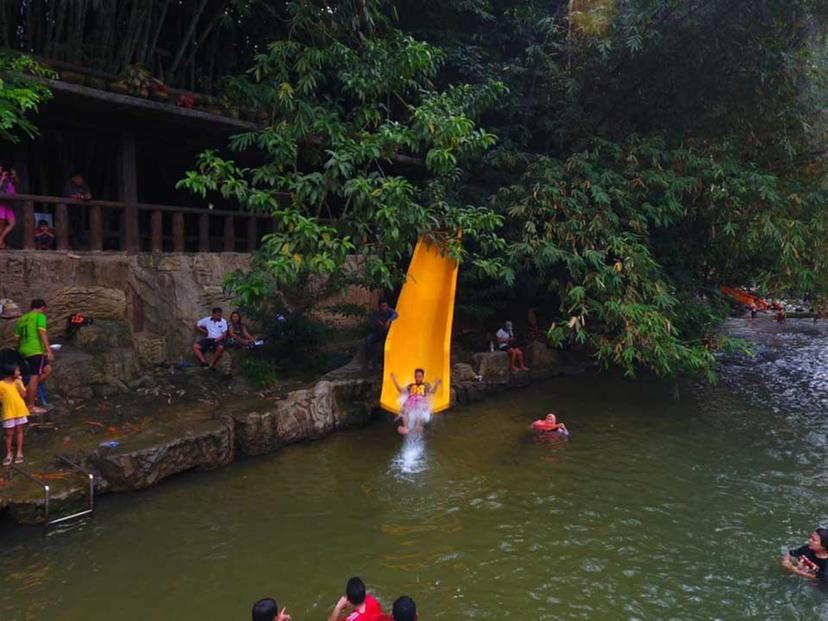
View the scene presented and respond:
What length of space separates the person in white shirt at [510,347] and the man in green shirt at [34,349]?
8.17 meters

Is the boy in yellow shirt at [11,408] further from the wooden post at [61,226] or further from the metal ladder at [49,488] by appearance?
the wooden post at [61,226]

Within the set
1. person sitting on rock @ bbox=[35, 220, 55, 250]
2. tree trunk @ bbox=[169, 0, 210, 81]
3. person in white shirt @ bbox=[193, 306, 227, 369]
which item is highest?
tree trunk @ bbox=[169, 0, 210, 81]

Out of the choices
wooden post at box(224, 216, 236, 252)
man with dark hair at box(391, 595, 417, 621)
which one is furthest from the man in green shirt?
man with dark hair at box(391, 595, 417, 621)

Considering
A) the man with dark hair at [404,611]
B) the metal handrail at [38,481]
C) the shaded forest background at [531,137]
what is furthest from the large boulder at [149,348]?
the man with dark hair at [404,611]

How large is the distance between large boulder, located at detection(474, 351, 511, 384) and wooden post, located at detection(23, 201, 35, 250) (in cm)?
764

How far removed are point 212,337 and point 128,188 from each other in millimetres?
2681

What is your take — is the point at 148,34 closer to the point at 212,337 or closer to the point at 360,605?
the point at 212,337

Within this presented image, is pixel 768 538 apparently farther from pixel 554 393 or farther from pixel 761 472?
pixel 554 393

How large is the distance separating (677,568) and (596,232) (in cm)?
536

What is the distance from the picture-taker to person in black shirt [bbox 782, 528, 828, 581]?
5.25 meters

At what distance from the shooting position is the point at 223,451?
765 centimetres

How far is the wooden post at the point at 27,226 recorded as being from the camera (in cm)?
855

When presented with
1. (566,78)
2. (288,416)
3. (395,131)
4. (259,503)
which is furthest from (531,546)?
(566,78)

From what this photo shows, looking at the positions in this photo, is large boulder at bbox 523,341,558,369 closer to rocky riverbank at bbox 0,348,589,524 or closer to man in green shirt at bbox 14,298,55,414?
rocky riverbank at bbox 0,348,589,524
